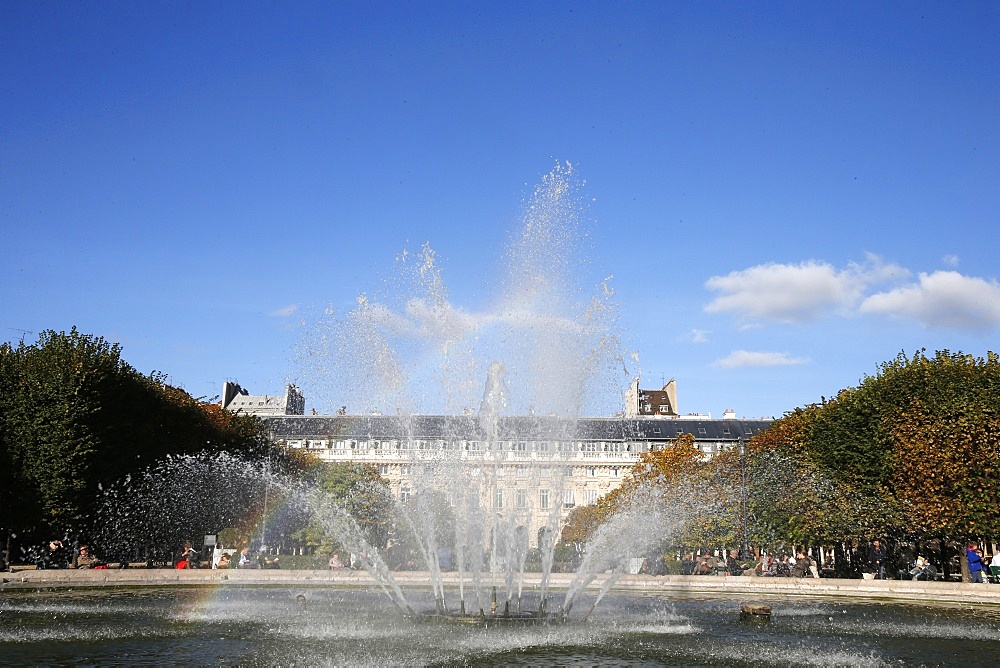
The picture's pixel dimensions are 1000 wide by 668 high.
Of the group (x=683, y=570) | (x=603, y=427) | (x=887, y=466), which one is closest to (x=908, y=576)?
(x=887, y=466)

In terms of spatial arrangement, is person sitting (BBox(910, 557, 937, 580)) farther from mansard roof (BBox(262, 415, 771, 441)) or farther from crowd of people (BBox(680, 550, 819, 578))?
mansard roof (BBox(262, 415, 771, 441))

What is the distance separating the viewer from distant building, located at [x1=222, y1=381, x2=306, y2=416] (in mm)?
126938

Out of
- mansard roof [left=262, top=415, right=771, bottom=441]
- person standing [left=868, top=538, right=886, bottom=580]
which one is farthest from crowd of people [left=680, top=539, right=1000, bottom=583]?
mansard roof [left=262, top=415, right=771, bottom=441]

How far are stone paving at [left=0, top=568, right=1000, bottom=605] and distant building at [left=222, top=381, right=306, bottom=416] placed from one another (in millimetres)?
92315

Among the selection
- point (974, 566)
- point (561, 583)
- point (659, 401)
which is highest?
point (659, 401)

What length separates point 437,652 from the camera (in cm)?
1605

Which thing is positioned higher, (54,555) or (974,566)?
(974,566)

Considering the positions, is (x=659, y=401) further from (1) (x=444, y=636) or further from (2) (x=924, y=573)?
(1) (x=444, y=636)

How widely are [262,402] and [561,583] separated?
10705 cm

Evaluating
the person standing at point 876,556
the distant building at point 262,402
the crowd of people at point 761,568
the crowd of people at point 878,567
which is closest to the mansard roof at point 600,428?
the distant building at point 262,402

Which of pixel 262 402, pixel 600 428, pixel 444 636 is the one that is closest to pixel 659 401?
pixel 600 428

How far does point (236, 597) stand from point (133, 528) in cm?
1920

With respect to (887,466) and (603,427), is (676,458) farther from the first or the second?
(603,427)

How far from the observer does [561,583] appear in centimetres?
3444
